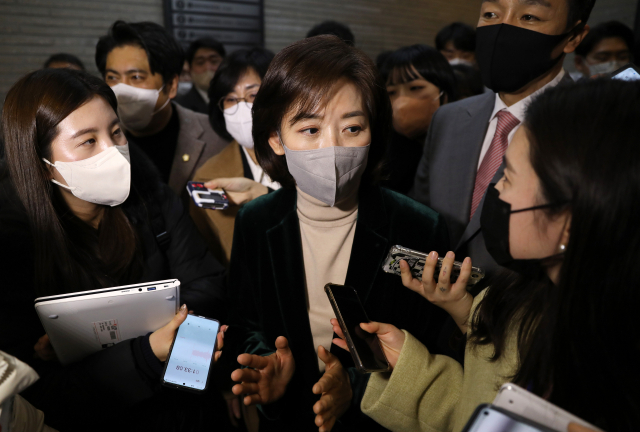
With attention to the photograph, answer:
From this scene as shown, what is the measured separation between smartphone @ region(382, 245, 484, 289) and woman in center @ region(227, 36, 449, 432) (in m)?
0.17

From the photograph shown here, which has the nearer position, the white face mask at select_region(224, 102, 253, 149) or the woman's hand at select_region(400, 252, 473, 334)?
the woman's hand at select_region(400, 252, 473, 334)

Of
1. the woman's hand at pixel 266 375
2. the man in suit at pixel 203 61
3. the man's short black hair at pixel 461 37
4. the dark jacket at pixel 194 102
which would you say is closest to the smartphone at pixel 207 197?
the woman's hand at pixel 266 375

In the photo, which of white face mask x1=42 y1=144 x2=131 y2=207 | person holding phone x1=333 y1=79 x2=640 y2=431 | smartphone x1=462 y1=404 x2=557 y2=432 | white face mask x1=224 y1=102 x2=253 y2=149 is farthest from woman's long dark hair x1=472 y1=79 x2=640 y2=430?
white face mask x1=224 y1=102 x2=253 y2=149

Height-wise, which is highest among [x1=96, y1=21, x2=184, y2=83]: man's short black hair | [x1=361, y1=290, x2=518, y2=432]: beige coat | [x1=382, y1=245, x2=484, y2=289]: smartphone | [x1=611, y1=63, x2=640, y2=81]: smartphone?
[x1=611, y1=63, x2=640, y2=81]: smartphone

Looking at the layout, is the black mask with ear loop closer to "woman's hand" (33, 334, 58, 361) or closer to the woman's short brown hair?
the woman's short brown hair

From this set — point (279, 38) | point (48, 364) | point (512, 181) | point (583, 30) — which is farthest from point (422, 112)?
point (279, 38)

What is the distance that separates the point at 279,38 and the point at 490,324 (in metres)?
5.72

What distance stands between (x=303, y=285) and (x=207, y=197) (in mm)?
752

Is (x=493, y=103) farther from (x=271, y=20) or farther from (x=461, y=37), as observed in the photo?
(x=271, y=20)

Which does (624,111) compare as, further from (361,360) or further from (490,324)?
(361,360)

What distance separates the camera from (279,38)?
612 cm

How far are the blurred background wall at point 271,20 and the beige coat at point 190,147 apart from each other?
248cm

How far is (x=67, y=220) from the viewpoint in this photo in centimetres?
172

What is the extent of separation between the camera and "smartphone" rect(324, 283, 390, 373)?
1308mm
